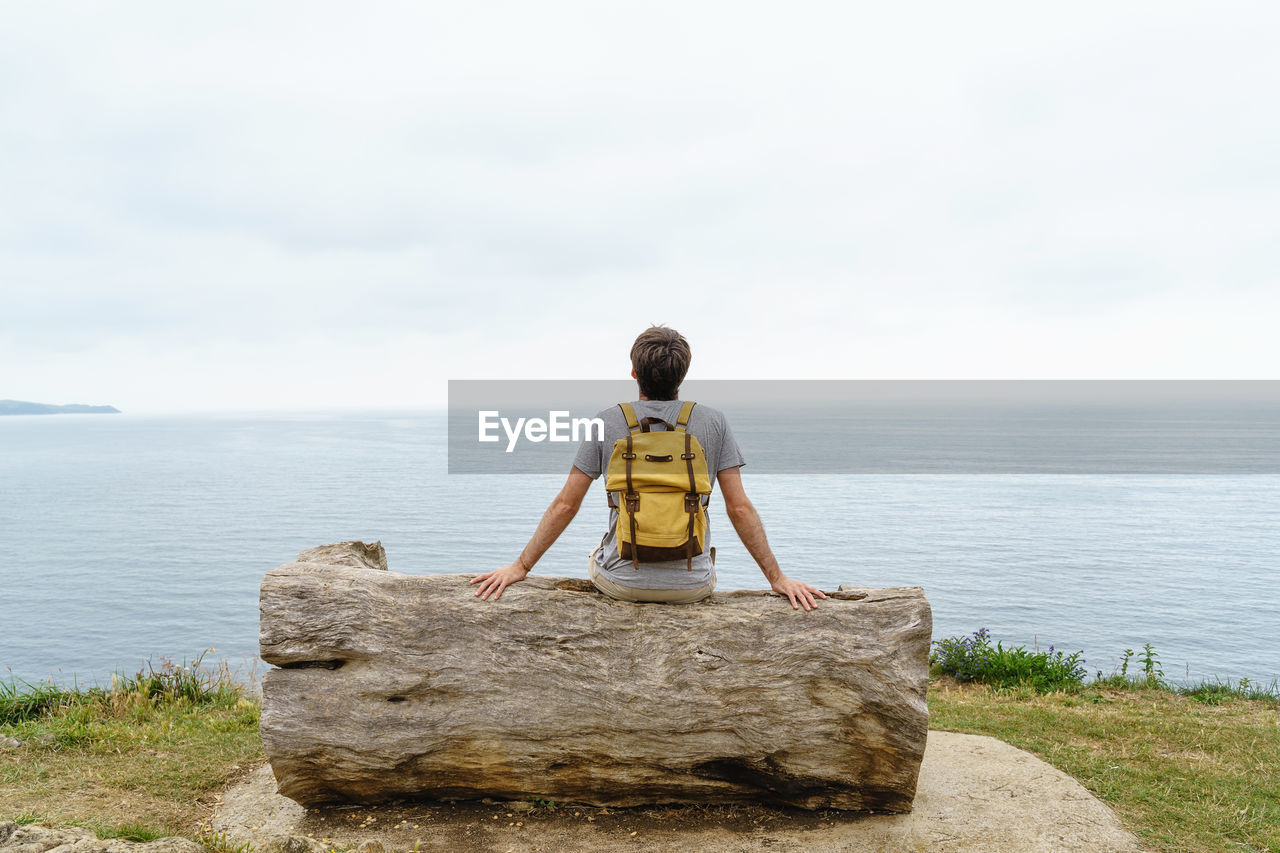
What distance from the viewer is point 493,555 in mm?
46812

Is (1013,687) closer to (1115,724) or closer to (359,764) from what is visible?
(1115,724)

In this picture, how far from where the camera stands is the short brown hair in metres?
6.29

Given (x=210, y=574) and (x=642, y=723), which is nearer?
(x=642, y=723)

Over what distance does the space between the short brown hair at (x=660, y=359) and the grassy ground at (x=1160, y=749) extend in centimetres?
540

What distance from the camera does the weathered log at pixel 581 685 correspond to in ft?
22.2

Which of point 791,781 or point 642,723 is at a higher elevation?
point 642,723

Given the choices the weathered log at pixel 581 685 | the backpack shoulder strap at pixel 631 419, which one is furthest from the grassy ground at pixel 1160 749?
the backpack shoulder strap at pixel 631 419

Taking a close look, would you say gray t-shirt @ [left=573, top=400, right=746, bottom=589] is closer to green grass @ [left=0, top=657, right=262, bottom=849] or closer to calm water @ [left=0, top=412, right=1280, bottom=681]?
green grass @ [left=0, top=657, right=262, bottom=849]

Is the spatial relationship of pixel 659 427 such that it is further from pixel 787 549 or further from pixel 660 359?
pixel 787 549

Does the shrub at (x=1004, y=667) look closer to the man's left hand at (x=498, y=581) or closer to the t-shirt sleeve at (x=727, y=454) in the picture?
the t-shirt sleeve at (x=727, y=454)

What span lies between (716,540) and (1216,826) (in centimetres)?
4690

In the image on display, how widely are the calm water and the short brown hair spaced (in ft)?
28.0

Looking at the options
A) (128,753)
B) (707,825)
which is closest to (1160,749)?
(707,825)

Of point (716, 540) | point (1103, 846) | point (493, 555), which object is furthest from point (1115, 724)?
point (716, 540)
